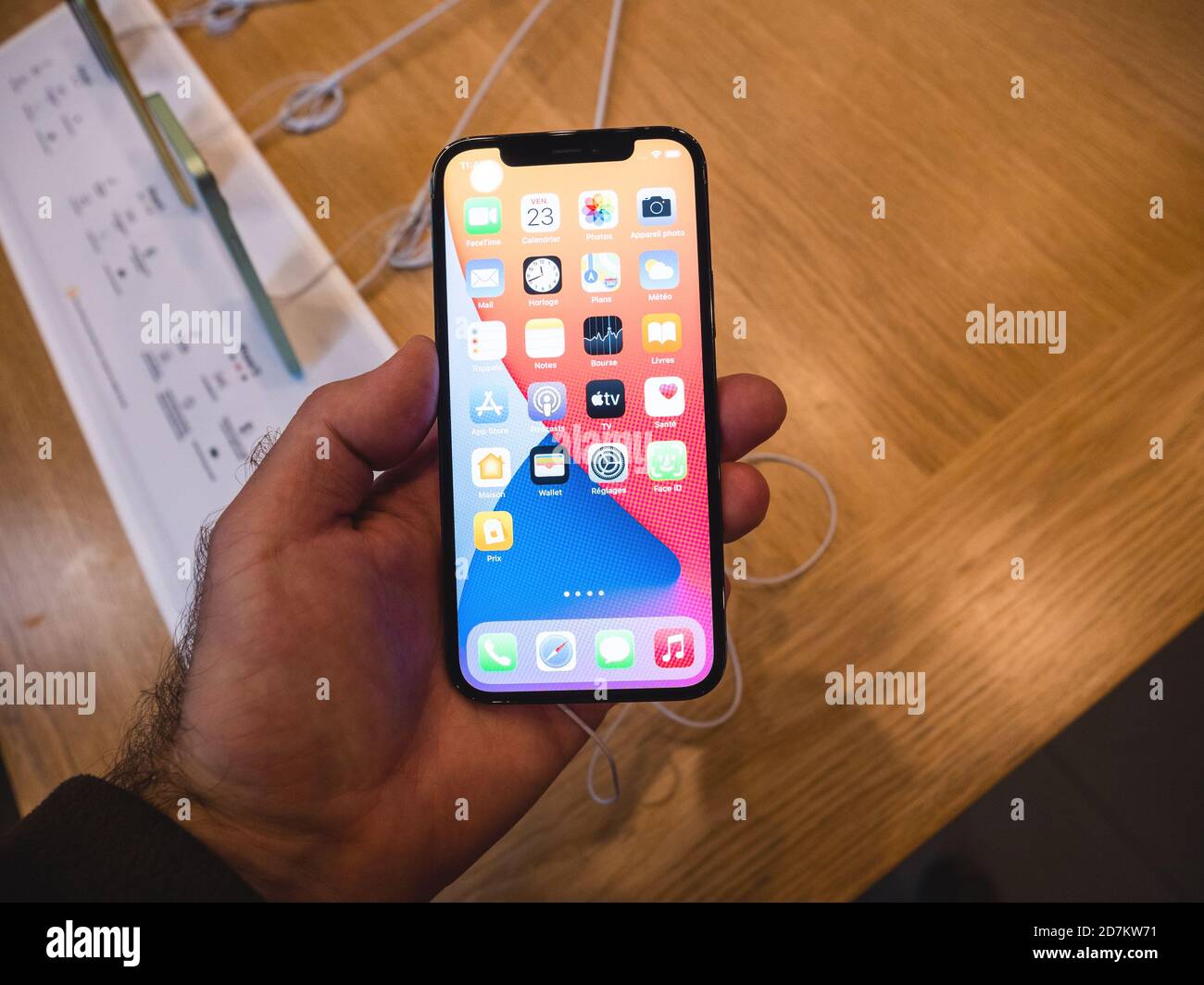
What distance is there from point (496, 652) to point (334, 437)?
160 millimetres

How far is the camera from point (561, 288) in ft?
1.49

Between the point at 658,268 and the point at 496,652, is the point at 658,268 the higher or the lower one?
the higher one

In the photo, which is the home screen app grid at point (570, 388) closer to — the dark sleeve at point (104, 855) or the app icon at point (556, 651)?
the app icon at point (556, 651)

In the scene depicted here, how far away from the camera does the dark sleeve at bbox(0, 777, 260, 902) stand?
1.19 ft

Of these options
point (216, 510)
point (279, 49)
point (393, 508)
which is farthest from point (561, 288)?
point (279, 49)

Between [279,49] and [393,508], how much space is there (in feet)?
1.47

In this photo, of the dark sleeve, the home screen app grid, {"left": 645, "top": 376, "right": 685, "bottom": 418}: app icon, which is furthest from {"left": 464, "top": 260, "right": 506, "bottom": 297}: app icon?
the dark sleeve

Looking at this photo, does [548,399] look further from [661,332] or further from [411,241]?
[411,241]

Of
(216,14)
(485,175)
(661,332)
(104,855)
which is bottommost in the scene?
(104,855)

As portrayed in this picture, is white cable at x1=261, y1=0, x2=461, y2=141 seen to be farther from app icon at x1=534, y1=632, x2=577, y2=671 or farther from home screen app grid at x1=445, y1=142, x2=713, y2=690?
app icon at x1=534, y1=632, x2=577, y2=671

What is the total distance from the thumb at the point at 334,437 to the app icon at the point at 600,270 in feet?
0.34

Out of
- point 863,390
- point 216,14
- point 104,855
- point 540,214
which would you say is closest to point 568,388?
point 540,214

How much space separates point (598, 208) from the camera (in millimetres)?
450
